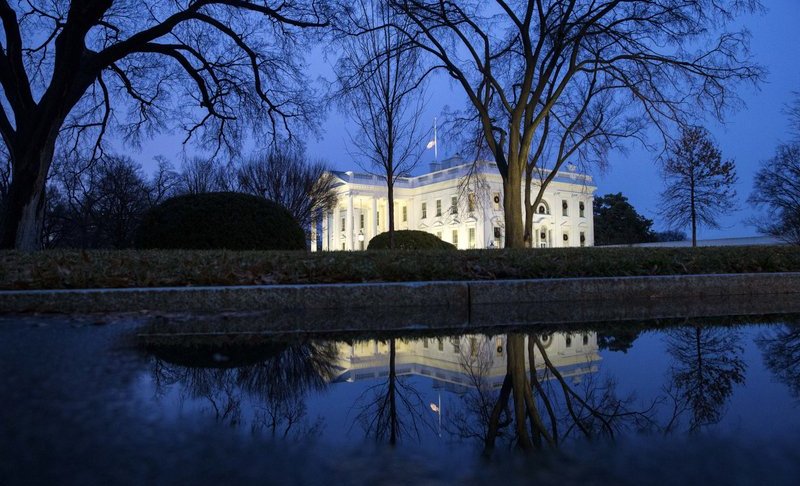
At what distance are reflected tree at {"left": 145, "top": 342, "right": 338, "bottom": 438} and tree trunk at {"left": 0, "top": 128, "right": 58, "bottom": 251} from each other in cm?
1094

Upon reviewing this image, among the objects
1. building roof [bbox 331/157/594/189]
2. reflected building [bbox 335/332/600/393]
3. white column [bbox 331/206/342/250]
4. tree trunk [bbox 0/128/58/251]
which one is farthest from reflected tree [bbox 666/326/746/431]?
white column [bbox 331/206/342/250]

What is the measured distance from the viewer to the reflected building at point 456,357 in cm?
273

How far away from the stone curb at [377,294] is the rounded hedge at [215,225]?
20.2ft

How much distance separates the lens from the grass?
577 centimetres

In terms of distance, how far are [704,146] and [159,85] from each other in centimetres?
3056

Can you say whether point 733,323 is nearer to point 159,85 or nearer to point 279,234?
point 279,234

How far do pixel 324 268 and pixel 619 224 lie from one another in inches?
2623

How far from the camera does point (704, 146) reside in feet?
105

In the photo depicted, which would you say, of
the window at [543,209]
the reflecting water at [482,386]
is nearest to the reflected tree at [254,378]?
the reflecting water at [482,386]

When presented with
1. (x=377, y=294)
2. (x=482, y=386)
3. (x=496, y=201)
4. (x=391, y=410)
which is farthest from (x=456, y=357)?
(x=496, y=201)

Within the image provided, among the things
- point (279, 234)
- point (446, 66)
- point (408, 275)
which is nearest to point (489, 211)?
point (446, 66)

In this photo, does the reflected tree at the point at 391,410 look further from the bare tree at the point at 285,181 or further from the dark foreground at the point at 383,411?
the bare tree at the point at 285,181

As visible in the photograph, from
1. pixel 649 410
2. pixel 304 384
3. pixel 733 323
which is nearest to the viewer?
pixel 649 410

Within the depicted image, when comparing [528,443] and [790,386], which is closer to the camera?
[528,443]
